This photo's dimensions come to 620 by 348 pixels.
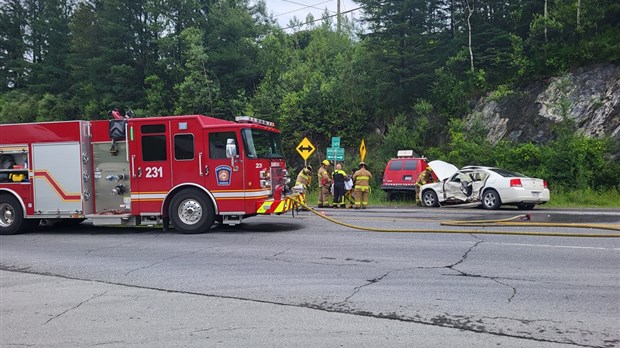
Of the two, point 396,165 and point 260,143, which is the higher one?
point 260,143

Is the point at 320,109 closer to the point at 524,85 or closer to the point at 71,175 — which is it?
the point at 524,85

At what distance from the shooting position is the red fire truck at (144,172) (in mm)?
11828

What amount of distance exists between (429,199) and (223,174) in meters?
10.6

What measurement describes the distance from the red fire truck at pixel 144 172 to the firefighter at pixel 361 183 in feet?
19.2

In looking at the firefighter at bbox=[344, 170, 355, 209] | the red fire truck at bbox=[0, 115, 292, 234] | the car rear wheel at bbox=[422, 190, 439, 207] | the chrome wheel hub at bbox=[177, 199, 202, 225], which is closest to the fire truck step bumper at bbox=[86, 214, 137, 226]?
the red fire truck at bbox=[0, 115, 292, 234]

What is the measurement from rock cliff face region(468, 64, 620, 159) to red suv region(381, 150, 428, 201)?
569cm

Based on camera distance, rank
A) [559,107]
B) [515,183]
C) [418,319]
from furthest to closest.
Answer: [559,107] < [515,183] < [418,319]

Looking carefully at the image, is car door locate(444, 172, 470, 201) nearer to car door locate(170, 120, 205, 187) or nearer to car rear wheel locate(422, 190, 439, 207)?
car rear wheel locate(422, 190, 439, 207)

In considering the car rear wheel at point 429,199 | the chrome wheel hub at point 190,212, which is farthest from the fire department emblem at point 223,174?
the car rear wheel at point 429,199

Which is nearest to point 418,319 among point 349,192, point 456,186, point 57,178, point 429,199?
point 57,178

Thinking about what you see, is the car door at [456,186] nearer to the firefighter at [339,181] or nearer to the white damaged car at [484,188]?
the white damaged car at [484,188]

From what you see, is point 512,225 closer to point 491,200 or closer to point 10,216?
point 491,200

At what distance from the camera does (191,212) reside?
12.1 metres

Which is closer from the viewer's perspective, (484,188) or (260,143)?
(260,143)
